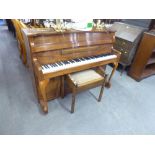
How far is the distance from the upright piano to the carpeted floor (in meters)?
0.20

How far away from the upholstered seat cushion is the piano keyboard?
167 millimetres

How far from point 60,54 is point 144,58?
1.69m

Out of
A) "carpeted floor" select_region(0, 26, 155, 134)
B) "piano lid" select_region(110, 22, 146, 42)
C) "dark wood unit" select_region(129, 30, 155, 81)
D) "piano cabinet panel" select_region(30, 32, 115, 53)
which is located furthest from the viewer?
"piano lid" select_region(110, 22, 146, 42)

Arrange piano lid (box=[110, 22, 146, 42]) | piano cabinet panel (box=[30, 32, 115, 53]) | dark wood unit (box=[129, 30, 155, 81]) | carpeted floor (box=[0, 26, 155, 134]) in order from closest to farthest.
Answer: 1. piano cabinet panel (box=[30, 32, 115, 53])
2. carpeted floor (box=[0, 26, 155, 134])
3. dark wood unit (box=[129, 30, 155, 81])
4. piano lid (box=[110, 22, 146, 42])

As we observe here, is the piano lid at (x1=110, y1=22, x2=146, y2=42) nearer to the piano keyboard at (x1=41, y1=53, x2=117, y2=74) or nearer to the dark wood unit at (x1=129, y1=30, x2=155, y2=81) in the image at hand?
the dark wood unit at (x1=129, y1=30, x2=155, y2=81)

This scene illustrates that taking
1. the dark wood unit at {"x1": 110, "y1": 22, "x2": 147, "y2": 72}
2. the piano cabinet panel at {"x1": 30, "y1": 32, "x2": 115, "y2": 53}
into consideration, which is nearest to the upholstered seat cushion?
the piano cabinet panel at {"x1": 30, "y1": 32, "x2": 115, "y2": 53}

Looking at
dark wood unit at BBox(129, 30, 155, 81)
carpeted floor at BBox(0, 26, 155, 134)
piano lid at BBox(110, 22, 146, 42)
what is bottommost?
carpeted floor at BBox(0, 26, 155, 134)

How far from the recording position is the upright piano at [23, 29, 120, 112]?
1.46m

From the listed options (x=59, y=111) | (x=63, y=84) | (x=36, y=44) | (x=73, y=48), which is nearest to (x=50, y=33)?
(x=36, y=44)

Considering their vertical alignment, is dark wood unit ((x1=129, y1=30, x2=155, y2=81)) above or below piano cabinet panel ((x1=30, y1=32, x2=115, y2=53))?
below

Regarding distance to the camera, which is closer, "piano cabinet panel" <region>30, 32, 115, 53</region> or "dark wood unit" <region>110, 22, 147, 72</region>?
"piano cabinet panel" <region>30, 32, 115, 53</region>

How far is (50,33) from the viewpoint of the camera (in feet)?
4.95

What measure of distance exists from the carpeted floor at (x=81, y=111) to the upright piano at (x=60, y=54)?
0.20 meters

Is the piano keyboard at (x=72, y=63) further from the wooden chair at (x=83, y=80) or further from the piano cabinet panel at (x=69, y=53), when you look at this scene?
the wooden chair at (x=83, y=80)
